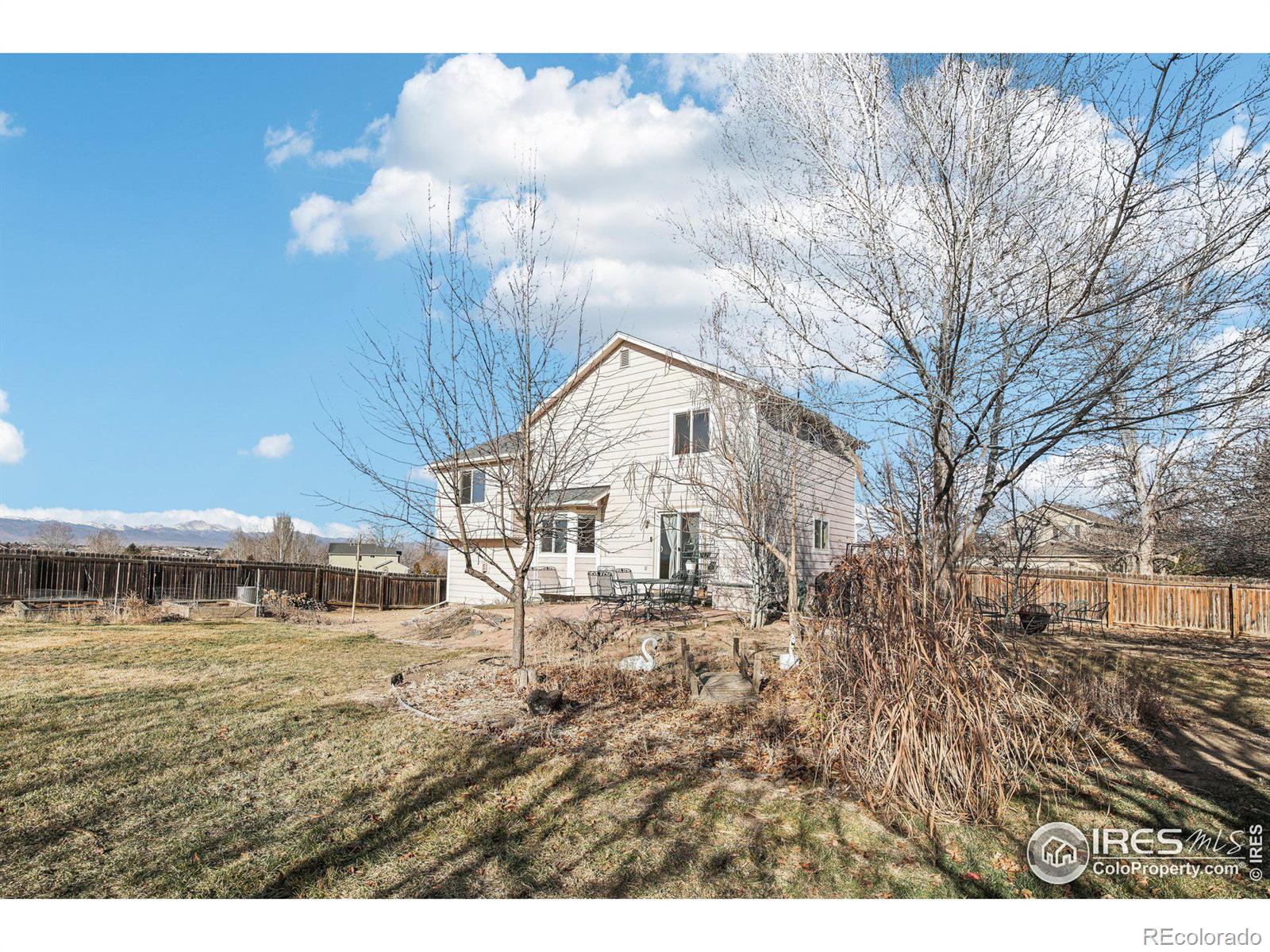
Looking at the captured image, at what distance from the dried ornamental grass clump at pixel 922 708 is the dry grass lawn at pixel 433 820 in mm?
244

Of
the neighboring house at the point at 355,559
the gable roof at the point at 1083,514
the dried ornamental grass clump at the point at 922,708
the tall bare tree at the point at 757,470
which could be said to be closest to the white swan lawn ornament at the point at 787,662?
the tall bare tree at the point at 757,470

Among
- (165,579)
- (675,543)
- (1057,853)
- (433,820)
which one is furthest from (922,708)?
(165,579)

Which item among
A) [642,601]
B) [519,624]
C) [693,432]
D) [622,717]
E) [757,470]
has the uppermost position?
[693,432]

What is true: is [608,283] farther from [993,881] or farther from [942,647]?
[993,881]

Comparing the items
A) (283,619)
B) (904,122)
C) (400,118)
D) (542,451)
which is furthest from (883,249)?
(283,619)

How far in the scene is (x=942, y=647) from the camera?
4719mm

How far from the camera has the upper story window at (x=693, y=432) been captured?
16125mm

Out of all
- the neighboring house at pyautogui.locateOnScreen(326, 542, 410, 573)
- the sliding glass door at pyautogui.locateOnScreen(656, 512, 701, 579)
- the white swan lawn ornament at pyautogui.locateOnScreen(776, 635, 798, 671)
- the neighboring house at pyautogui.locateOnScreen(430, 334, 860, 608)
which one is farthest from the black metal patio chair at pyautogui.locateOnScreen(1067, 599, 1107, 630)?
the neighboring house at pyautogui.locateOnScreen(326, 542, 410, 573)

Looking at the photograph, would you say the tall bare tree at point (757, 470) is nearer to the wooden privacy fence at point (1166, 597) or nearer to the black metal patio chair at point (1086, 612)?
the wooden privacy fence at point (1166, 597)

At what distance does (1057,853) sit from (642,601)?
891 cm

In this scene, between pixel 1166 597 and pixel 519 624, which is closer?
pixel 519 624

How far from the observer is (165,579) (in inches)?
798

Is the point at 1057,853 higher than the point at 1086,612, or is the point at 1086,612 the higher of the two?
the point at 1086,612

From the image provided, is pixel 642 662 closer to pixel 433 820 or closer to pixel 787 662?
pixel 787 662
